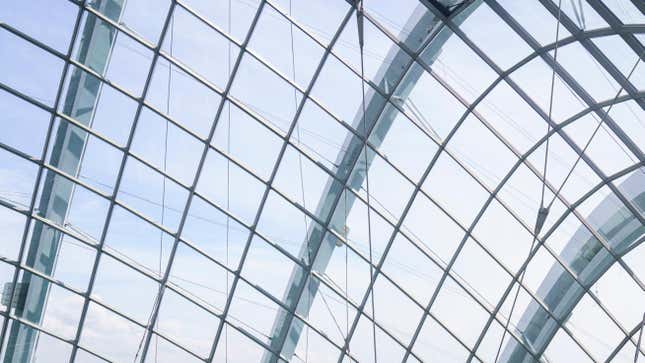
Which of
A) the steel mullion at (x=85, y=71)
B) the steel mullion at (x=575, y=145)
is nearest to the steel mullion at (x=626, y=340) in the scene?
the steel mullion at (x=575, y=145)

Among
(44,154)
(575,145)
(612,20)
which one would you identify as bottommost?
(44,154)

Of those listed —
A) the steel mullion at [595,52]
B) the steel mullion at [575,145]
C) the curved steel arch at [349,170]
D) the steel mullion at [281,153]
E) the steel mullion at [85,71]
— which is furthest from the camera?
the steel mullion at [281,153]

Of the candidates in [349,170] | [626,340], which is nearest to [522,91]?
[349,170]

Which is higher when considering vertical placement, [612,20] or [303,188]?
[612,20]

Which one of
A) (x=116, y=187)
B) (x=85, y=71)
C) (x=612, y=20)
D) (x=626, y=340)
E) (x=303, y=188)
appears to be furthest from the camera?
(x=303, y=188)

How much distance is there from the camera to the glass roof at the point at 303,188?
2317 cm

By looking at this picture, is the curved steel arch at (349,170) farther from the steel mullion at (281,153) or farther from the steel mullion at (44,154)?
the steel mullion at (44,154)

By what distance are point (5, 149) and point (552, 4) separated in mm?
19867

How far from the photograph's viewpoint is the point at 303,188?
25.8m

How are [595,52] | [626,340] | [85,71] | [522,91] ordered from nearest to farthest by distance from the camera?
1. [595,52]
2. [522,91]
3. [85,71]
4. [626,340]

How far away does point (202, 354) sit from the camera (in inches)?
1036

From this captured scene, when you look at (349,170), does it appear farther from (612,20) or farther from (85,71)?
(612,20)

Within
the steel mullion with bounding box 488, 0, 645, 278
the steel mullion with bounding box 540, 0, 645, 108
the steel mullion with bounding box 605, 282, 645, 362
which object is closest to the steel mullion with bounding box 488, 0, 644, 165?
the steel mullion with bounding box 488, 0, 645, 278

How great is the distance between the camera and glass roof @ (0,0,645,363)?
23.2m
